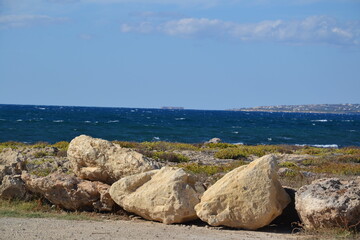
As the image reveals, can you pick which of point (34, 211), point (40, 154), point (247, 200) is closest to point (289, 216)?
point (247, 200)

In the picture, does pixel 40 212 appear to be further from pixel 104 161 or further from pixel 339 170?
pixel 339 170

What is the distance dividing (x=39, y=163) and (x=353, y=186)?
1217cm

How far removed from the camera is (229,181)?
37.7 ft

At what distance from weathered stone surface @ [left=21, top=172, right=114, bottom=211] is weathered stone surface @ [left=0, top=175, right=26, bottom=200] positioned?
0.45 m

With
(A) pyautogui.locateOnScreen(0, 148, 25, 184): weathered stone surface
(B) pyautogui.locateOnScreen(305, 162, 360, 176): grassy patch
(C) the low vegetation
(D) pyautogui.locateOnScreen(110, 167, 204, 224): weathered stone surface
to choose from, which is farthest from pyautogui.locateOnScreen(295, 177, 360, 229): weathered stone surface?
(B) pyautogui.locateOnScreen(305, 162, 360, 176): grassy patch

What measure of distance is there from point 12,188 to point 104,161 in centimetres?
241

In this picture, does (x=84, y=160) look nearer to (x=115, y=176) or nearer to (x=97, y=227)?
(x=115, y=176)

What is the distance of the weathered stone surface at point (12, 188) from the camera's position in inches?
532

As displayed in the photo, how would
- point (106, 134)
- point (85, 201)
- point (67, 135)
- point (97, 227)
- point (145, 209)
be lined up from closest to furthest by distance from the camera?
point (97, 227)
point (145, 209)
point (85, 201)
point (67, 135)
point (106, 134)

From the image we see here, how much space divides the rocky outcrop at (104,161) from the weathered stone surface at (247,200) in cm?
241

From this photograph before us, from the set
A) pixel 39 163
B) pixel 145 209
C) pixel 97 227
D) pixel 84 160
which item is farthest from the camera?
pixel 39 163

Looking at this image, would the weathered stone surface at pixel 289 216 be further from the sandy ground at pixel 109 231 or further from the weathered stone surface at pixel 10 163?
the weathered stone surface at pixel 10 163

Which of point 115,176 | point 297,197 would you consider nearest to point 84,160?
point 115,176

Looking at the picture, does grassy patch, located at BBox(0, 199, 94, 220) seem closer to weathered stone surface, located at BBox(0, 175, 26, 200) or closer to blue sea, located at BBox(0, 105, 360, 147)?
weathered stone surface, located at BBox(0, 175, 26, 200)
